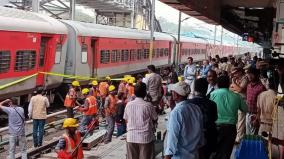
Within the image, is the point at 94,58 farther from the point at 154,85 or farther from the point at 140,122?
the point at 140,122

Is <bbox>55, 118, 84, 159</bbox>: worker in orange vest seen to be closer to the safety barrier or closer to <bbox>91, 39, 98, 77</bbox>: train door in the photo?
the safety barrier

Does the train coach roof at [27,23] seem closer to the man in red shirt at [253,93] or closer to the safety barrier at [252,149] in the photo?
the man in red shirt at [253,93]

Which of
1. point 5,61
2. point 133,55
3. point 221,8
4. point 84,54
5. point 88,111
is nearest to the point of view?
point 88,111

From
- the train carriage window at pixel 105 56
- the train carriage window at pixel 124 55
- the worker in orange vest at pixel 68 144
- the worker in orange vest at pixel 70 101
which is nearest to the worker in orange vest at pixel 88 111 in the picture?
the worker in orange vest at pixel 70 101

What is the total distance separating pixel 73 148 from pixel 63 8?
137 ft

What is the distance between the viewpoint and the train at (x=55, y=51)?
48.3 feet

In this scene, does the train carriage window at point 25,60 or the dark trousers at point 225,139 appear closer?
the dark trousers at point 225,139

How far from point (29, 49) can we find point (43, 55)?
1368mm

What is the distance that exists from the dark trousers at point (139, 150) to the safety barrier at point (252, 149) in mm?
1229

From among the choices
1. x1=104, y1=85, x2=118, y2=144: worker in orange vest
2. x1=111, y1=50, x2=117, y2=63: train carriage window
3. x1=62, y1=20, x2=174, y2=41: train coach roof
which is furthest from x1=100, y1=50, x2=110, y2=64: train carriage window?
x1=104, y1=85, x2=118, y2=144: worker in orange vest

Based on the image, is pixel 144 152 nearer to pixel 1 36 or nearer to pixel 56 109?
Answer: pixel 1 36

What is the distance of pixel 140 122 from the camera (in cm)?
706

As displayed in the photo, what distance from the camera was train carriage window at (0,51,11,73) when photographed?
14.0 meters

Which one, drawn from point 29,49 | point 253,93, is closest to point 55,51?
point 29,49
